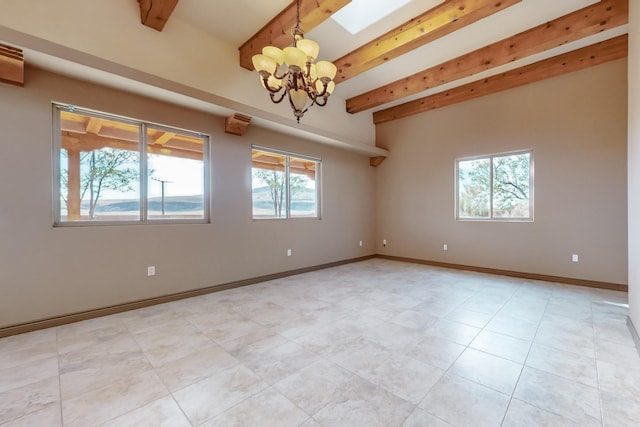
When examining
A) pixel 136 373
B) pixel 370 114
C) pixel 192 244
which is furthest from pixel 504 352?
pixel 370 114

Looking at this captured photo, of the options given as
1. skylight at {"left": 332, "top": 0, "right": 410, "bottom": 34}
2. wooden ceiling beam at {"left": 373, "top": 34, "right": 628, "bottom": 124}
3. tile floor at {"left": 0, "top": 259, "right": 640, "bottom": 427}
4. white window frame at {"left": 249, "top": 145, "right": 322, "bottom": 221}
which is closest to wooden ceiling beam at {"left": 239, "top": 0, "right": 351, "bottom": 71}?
skylight at {"left": 332, "top": 0, "right": 410, "bottom": 34}

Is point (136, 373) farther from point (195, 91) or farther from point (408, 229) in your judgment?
point (408, 229)

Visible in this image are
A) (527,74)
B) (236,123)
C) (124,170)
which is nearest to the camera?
(124,170)

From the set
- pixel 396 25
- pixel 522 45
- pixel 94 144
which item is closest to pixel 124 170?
pixel 94 144

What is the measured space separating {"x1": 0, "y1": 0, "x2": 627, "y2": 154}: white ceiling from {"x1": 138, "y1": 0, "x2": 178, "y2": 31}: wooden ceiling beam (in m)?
0.10

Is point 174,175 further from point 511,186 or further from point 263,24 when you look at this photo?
point 511,186

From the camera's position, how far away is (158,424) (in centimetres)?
148

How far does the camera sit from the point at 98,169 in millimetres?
3135

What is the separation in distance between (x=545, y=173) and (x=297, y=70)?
15.4ft

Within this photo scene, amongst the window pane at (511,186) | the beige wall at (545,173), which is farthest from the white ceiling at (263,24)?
the window pane at (511,186)

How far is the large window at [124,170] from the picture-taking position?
9.68ft

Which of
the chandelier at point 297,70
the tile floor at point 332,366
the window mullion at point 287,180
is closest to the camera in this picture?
the tile floor at point 332,366

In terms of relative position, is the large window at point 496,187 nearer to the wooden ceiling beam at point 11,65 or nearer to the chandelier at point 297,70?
the chandelier at point 297,70

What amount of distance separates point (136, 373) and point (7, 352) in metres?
1.34
